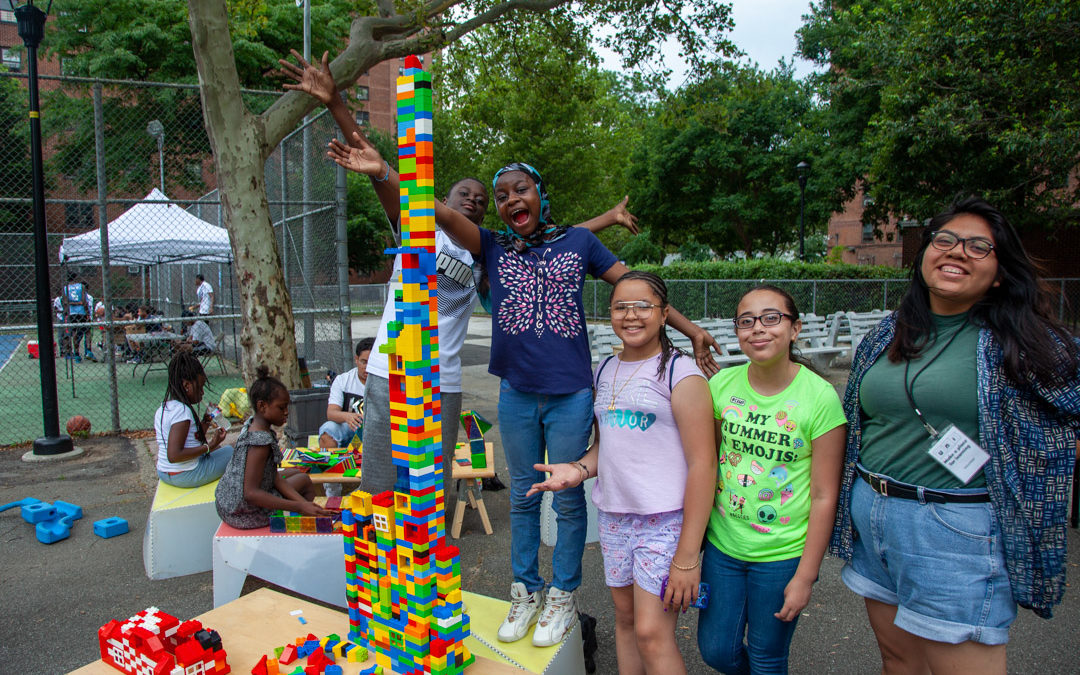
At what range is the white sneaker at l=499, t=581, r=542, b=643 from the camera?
101 inches

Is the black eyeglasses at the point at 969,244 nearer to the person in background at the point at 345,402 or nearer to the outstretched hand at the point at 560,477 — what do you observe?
the outstretched hand at the point at 560,477

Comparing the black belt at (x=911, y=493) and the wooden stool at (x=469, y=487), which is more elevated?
the black belt at (x=911, y=493)

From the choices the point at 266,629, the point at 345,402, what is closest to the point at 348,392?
the point at 345,402

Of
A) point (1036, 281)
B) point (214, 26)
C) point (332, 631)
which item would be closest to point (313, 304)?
point (214, 26)

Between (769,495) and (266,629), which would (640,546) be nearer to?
(769,495)

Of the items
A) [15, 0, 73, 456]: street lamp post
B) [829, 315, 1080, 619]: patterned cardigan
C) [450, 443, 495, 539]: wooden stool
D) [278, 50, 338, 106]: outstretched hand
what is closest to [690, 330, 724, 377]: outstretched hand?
[829, 315, 1080, 619]: patterned cardigan

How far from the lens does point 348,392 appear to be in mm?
5191

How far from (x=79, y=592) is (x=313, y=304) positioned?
4810 millimetres

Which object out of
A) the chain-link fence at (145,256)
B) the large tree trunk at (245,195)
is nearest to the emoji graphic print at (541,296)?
the large tree trunk at (245,195)

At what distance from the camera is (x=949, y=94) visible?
13.0 meters

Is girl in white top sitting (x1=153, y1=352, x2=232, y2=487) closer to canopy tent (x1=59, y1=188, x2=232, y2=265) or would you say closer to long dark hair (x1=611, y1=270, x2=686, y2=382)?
long dark hair (x1=611, y1=270, x2=686, y2=382)

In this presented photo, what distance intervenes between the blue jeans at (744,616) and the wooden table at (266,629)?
686mm

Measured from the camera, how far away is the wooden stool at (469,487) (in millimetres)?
4398

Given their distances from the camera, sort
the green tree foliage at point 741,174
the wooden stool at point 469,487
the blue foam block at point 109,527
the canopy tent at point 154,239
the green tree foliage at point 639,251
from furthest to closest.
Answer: the green tree foliage at point 639,251 → the green tree foliage at point 741,174 → the canopy tent at point 154,239 → the blue foam block at point 109,527 → the wooden stool at point 469,487
